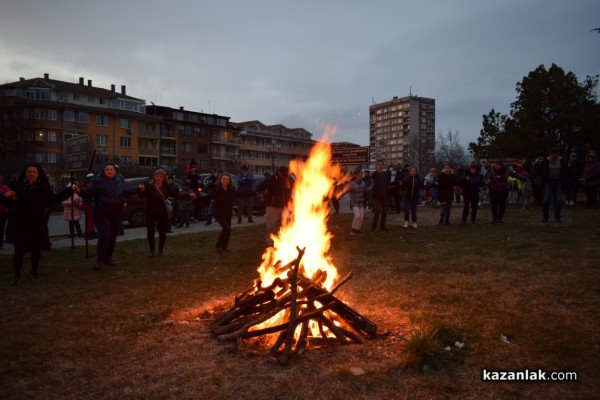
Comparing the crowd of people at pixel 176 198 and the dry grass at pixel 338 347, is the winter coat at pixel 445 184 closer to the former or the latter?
the crowd of people at pixel 176 198

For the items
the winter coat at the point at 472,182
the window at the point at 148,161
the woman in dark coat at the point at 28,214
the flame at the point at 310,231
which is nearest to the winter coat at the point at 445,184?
the winter coat at the point at 472,182

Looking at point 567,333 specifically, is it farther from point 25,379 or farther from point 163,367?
point 25,379

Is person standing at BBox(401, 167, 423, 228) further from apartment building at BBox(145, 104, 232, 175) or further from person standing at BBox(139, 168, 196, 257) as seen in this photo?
apartment building at BBox(145, 104, 232, 175)

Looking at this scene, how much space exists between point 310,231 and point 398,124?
6342 inches

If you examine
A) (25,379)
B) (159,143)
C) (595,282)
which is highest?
(159,143)

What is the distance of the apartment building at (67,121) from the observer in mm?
52469

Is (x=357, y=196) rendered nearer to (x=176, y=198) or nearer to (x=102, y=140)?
(x=176, y=198)

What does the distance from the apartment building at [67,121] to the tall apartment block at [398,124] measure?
303 feet

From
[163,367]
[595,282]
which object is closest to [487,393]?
[163,367]

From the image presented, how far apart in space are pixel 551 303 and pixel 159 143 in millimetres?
69943

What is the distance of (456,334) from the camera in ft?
16.0

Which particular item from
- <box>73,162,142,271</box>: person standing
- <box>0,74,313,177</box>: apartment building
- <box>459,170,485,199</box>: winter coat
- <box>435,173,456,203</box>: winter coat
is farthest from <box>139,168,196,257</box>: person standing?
<box>0,74,313,177</box>: apartment building

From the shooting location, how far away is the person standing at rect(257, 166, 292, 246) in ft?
38.3

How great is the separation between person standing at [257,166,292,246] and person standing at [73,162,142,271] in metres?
3.75
